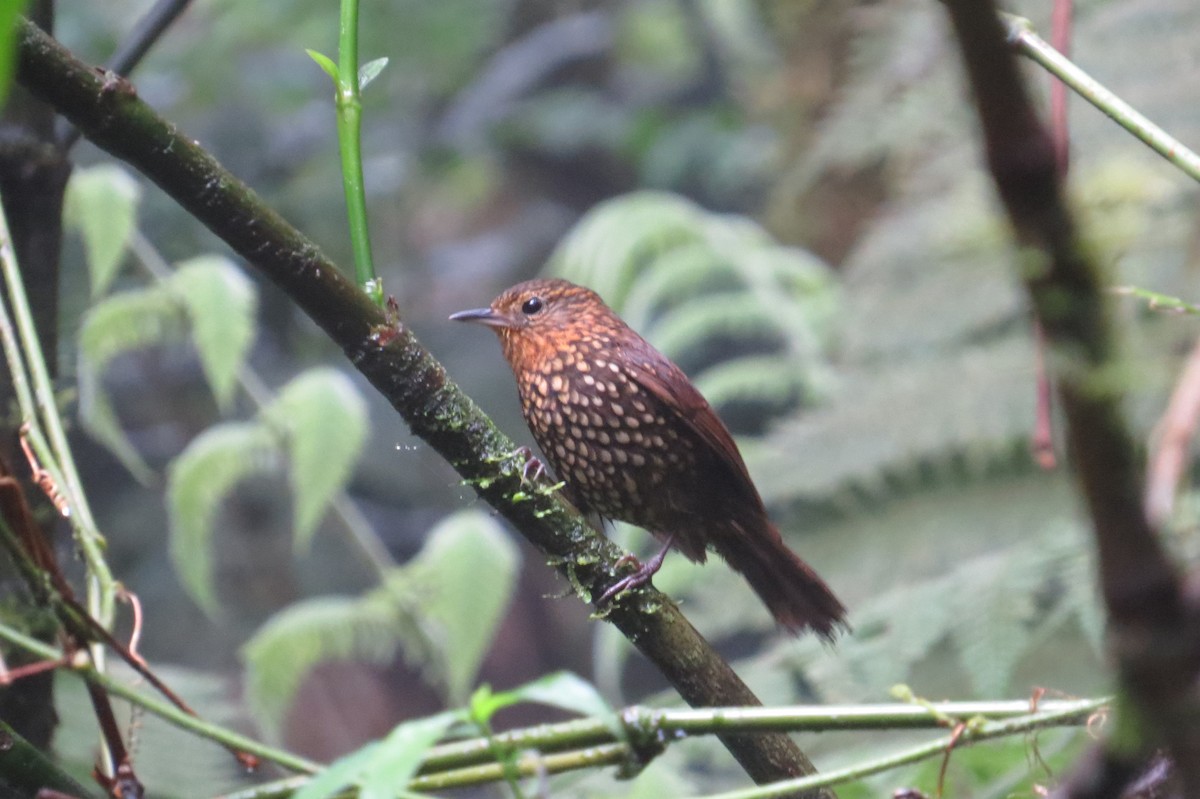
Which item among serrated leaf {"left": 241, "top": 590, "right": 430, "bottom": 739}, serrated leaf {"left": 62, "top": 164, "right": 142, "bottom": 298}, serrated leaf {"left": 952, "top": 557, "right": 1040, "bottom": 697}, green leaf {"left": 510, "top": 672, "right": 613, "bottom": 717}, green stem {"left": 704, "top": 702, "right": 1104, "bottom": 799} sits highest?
serrated leaf {"left": 62, "top": 164, "right": 142, "bottom": 298}

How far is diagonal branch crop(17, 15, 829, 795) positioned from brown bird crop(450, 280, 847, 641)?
688 millimetres

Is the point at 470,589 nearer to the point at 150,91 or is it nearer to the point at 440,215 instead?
the point at 150,91

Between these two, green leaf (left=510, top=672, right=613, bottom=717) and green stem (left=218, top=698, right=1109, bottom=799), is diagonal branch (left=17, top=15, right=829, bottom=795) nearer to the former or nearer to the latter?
green stem (left=218, top=698, right=1109, bottom=799)

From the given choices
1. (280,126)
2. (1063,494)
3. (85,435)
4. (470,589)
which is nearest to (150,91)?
(280,126)

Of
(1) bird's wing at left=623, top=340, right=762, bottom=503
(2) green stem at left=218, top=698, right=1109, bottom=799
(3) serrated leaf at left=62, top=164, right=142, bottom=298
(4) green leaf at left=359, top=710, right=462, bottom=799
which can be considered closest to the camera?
(4) green leaf at left=359, top=710, right=462, bottom=799

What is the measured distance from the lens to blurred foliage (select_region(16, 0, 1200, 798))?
2719 mm

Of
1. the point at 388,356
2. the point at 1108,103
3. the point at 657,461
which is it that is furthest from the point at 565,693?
the point at 657,461

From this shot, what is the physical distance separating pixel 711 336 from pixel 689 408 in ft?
8.88

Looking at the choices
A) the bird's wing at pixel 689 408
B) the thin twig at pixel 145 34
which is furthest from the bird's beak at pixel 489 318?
the thin twig at pixel 145 34

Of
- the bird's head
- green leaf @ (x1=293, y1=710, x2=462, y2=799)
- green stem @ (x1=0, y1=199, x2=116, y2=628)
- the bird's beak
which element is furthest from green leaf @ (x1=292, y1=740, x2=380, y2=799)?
the bird's beak

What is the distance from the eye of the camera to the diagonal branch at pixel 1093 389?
0.43m

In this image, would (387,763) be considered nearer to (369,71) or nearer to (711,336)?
(369,71)

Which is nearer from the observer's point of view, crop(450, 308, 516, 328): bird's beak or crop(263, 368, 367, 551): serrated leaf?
crop(450, 308, 516, 328): bird's beak

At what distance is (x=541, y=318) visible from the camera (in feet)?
7.91
